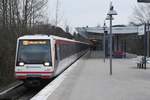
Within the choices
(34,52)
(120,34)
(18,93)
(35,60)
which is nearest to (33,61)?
(35,60)

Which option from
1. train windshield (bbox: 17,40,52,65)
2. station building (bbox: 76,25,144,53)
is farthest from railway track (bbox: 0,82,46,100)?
station building (bbox: 76,25,144,53)

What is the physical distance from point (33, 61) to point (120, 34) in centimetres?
4945

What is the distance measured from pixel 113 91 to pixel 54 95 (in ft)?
7.83

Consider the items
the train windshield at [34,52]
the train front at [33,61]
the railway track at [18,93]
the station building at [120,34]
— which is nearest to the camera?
the railway track at [18,93]

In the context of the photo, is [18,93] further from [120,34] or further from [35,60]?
[120,34]

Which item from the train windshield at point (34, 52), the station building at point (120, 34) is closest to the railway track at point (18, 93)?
the train windshield at point (34, 52)

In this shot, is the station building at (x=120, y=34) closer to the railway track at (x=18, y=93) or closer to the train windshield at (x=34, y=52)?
the railway track at (x=18, y=93)

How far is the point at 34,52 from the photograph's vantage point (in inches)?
963

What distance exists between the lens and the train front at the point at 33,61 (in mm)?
23500

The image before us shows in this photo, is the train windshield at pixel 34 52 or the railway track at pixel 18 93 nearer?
the railway track at pixel 18 93

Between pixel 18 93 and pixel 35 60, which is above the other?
pixel 35 60

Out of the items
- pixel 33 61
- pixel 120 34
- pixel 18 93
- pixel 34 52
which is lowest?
pixel 18 93

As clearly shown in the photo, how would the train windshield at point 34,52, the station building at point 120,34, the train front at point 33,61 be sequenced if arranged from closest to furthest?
the train front at point 33,61 < the train windshield at point 34,52 < the station building at point 120,34

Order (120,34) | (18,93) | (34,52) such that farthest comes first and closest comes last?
(120,34) < (34,52) < (18,93)
